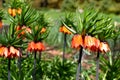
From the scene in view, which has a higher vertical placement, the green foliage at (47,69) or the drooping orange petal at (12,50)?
the drooping orange petal at (12,50)

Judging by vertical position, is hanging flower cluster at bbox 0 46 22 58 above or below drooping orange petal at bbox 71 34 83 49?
below

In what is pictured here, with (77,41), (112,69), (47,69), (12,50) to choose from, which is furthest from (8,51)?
(112,69)

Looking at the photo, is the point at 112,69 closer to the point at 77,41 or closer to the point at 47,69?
the point at 47,69

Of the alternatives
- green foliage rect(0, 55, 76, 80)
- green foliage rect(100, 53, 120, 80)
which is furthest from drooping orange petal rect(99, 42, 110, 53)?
green foliage rect(100, 53, 120, 80)

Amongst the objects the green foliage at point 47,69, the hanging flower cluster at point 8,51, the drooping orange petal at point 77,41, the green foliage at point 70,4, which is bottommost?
the green foliage at point 70,4

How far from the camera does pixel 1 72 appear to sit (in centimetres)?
554

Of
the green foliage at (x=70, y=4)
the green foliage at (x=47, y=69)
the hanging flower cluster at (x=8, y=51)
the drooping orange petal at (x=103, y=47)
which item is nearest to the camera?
the hanging flower cluster at (x=8, y=51)

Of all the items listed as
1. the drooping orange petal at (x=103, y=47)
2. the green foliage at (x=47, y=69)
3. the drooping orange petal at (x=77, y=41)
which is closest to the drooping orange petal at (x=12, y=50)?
the drooping orange petal at (x=77, y=41)

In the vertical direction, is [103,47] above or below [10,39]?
below

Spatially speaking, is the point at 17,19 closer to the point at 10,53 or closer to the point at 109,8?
the point at 10,53

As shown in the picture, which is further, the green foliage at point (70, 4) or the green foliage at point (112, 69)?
the green foliage at point (70, 4)

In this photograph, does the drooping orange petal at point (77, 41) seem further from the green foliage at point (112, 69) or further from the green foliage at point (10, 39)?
the green foliage at point (112, 69)

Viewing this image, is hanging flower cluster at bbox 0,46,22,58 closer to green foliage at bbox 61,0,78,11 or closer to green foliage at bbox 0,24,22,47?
green foliage at bbox 0,24,22,47

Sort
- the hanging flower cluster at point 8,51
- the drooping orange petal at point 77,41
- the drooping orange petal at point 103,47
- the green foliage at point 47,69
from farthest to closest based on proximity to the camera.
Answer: the green foliage at point 47,69
the drooping orange petal at point 103,47
the hanging flower cluster at point 8,51
the drooping orange petal at point 77,41
